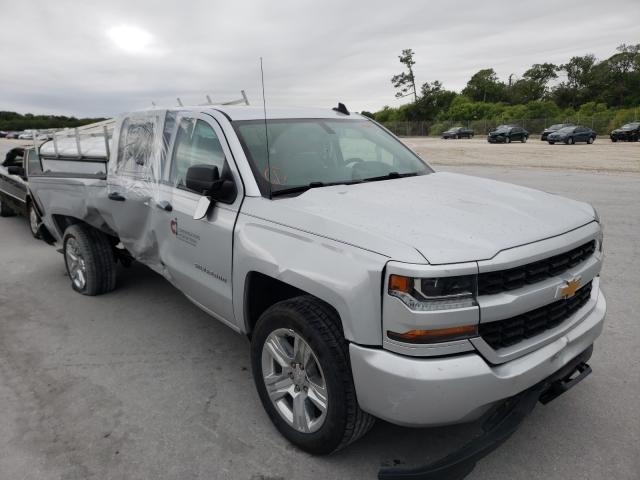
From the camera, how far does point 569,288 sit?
244cm

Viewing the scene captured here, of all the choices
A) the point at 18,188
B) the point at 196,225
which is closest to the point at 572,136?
the point at 18,188

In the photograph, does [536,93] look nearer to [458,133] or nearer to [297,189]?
[458,133]

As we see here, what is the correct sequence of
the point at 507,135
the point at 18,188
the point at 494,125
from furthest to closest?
the point at 494,125, the point at 507,135, the point at 18,188

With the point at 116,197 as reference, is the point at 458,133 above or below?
below

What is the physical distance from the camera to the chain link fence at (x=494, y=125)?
5121cm

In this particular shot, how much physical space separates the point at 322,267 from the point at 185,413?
1414 millimetres

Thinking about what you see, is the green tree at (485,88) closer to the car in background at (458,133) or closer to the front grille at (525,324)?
the car in background at (458,133)

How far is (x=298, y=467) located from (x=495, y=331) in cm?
121

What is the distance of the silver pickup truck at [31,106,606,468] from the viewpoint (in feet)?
6.95

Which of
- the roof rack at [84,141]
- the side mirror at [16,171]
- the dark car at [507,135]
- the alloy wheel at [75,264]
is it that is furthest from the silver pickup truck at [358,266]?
the dark car at [507,135]

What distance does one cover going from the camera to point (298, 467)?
2566 mm

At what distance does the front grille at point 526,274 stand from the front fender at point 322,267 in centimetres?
46

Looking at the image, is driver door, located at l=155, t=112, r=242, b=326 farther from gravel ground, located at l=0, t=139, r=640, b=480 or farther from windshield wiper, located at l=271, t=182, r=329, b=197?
gravel ground, located at l=0, t=139, r=640, b=480

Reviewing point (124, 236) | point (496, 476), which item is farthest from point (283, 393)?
point (124, 236)
